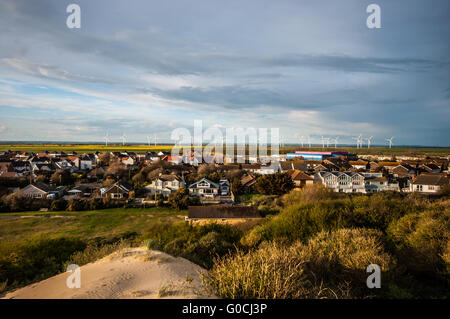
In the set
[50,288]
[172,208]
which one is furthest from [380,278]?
[172,208]

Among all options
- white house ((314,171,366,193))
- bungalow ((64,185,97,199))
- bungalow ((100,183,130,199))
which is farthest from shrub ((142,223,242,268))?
white house ((314,171,366,193))

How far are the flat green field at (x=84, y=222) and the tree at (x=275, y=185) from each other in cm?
1266

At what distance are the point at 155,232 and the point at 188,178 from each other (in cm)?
2792

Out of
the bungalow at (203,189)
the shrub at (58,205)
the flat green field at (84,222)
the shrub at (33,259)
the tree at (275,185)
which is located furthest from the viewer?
the bungalow at (203,189)

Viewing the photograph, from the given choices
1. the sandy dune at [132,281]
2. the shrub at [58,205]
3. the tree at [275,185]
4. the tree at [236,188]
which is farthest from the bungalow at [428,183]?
the shrub at [58,205]

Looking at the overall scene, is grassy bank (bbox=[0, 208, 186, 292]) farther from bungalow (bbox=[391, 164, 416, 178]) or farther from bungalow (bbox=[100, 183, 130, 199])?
bungalow (bbox=[391, 164, 416, 178])

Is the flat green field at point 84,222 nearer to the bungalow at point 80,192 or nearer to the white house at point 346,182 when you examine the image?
the bungalow at point 80,192

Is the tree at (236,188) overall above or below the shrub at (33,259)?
below

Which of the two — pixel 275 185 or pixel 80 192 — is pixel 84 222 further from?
pixel 275 185

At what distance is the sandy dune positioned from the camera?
4.93 meters

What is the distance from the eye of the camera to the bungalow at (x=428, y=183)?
1320 inches

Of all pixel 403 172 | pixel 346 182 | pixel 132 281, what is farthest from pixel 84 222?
pixel 403 172

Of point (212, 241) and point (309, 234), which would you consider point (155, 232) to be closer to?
point (212, 241)

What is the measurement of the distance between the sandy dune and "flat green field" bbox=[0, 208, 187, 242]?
13862 millimetres
